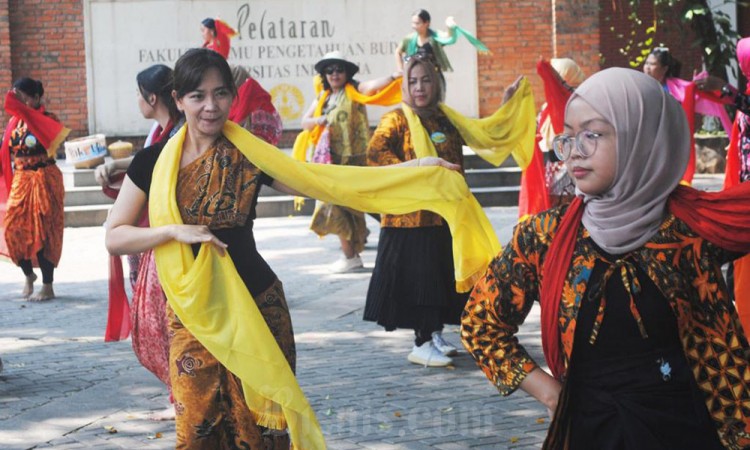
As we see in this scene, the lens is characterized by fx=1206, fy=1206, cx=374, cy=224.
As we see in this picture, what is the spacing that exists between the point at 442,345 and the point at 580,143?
5.00 m

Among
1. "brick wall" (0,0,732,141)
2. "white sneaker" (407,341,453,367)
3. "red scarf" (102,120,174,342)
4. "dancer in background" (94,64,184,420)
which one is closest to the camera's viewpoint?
"dancer in background" (94,64,184,420)

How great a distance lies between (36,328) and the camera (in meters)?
9.79

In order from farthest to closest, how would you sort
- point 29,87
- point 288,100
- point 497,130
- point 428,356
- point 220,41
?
point 288,100
point 220,41
point 29,87
point 497,130
point 428,356

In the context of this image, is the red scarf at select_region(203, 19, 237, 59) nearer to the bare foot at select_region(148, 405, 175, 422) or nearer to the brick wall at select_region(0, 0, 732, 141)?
the bare foot at select_region(148, 405, 175, 422)

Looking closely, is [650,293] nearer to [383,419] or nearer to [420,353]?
[383,419]

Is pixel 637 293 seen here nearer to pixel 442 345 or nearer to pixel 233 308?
pixel 233 308

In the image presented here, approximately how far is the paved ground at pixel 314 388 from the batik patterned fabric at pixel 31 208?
494 mm

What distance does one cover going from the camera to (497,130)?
8320mm

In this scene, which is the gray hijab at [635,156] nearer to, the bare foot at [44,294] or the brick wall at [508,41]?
the bare foot at [44,294]

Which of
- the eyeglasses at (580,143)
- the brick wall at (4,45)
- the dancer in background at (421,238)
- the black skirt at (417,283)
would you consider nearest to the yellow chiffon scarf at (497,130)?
the dancer in background at (421,238)

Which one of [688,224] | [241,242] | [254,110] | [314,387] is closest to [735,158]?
[314,387]

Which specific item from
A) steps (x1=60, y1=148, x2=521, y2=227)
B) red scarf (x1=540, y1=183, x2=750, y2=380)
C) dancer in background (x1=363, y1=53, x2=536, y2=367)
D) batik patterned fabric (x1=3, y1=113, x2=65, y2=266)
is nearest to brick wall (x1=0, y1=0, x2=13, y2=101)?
steps (x1=60, y1=148, x2=521, y2=227)

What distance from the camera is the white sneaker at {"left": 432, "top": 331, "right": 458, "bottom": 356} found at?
8016mm

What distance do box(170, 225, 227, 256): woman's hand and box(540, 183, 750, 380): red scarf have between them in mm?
1474
